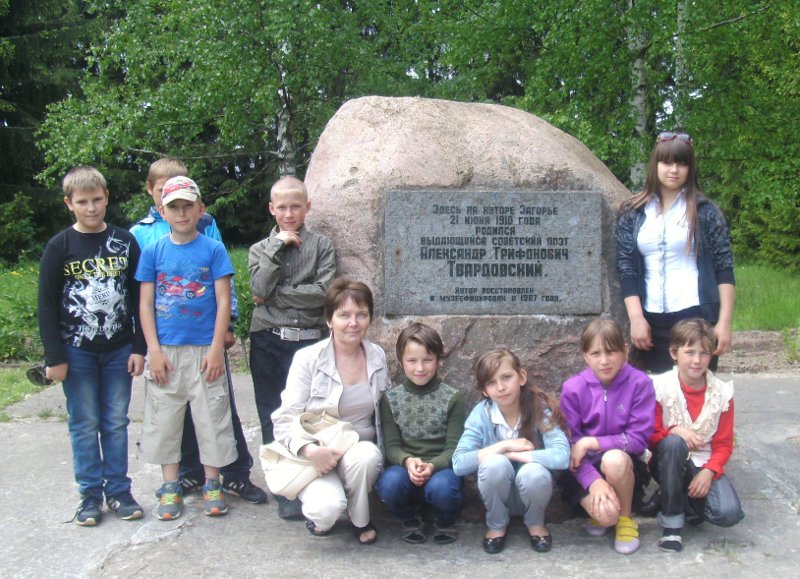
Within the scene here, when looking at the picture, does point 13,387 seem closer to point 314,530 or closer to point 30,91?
point 314,530

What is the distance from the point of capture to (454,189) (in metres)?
3.82

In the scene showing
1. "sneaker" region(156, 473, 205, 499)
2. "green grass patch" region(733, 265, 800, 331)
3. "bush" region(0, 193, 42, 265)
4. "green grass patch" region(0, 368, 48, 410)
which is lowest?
"sneaker" region(156, 473, 205, 499)

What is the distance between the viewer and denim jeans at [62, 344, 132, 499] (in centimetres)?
348

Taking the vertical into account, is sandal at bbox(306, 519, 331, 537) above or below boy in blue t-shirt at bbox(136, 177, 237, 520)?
below

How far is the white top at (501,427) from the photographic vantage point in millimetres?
3293

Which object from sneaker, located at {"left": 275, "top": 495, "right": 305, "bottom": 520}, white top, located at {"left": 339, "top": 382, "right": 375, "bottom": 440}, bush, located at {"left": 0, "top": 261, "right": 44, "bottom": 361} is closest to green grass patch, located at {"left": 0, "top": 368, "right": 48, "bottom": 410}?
bush, located at {"left": 0, "top": 261, "right": 44, "bottom": 361}

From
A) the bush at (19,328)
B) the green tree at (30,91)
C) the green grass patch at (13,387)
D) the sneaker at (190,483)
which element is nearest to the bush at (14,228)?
the green tree at (30,91)

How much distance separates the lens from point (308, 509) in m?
3.21

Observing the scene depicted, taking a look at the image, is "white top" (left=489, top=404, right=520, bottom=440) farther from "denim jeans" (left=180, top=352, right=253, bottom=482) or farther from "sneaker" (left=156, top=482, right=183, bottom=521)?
"sneaker" (left=156, top=482, right=183, bottom=521)

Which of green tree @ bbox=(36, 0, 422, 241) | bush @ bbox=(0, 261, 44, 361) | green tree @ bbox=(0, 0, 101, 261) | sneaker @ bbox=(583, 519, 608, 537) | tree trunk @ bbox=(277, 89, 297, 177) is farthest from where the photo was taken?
green tree @ bbox=(0, 0, 101, 261)

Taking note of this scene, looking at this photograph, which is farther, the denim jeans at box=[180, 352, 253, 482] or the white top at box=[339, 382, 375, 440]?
the denim jeans at box=[180, 352, 253, 482]

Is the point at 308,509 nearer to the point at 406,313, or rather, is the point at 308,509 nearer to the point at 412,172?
the point at 406,313

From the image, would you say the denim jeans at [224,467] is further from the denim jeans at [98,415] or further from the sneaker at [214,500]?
the denim jeans at [98,415]

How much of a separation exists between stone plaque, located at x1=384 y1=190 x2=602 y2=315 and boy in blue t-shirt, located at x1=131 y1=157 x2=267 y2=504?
2.80ft
